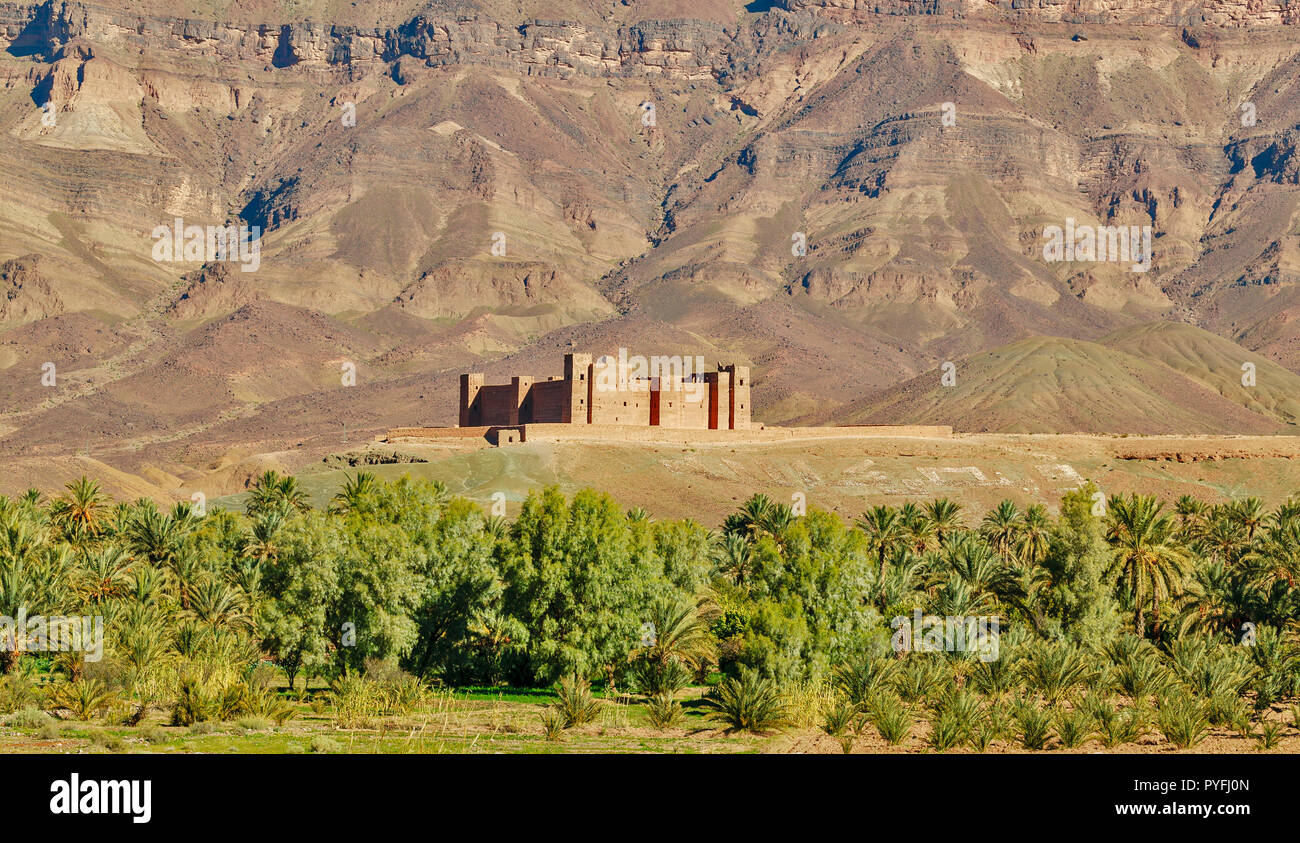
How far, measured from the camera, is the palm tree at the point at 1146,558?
52406 mm

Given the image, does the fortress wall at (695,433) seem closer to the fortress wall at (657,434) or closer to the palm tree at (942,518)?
the fortress wall at (657,434)

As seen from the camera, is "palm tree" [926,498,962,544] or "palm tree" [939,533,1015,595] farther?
"palm tree" [926,498,962,544]

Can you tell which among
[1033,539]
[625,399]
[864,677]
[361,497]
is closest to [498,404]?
[625,399]

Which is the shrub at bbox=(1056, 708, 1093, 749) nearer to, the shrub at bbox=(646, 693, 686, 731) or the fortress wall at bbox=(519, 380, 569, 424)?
the shrub at bbox=(646, 693, 686, 731)

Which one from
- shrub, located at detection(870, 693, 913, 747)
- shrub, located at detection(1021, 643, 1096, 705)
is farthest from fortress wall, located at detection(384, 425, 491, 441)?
shrub, located at detection(870, 693, 913, 747)

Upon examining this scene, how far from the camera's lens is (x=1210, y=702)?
39.9 metres

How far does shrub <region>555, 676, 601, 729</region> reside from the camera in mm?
39938

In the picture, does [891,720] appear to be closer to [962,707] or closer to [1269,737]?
[962,707]

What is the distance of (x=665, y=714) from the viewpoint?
134ft

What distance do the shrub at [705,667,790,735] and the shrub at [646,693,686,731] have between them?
955 millimetres

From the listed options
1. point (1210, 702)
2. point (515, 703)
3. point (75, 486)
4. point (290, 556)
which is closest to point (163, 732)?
point (515, 703)

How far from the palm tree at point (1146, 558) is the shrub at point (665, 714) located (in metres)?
17.9
